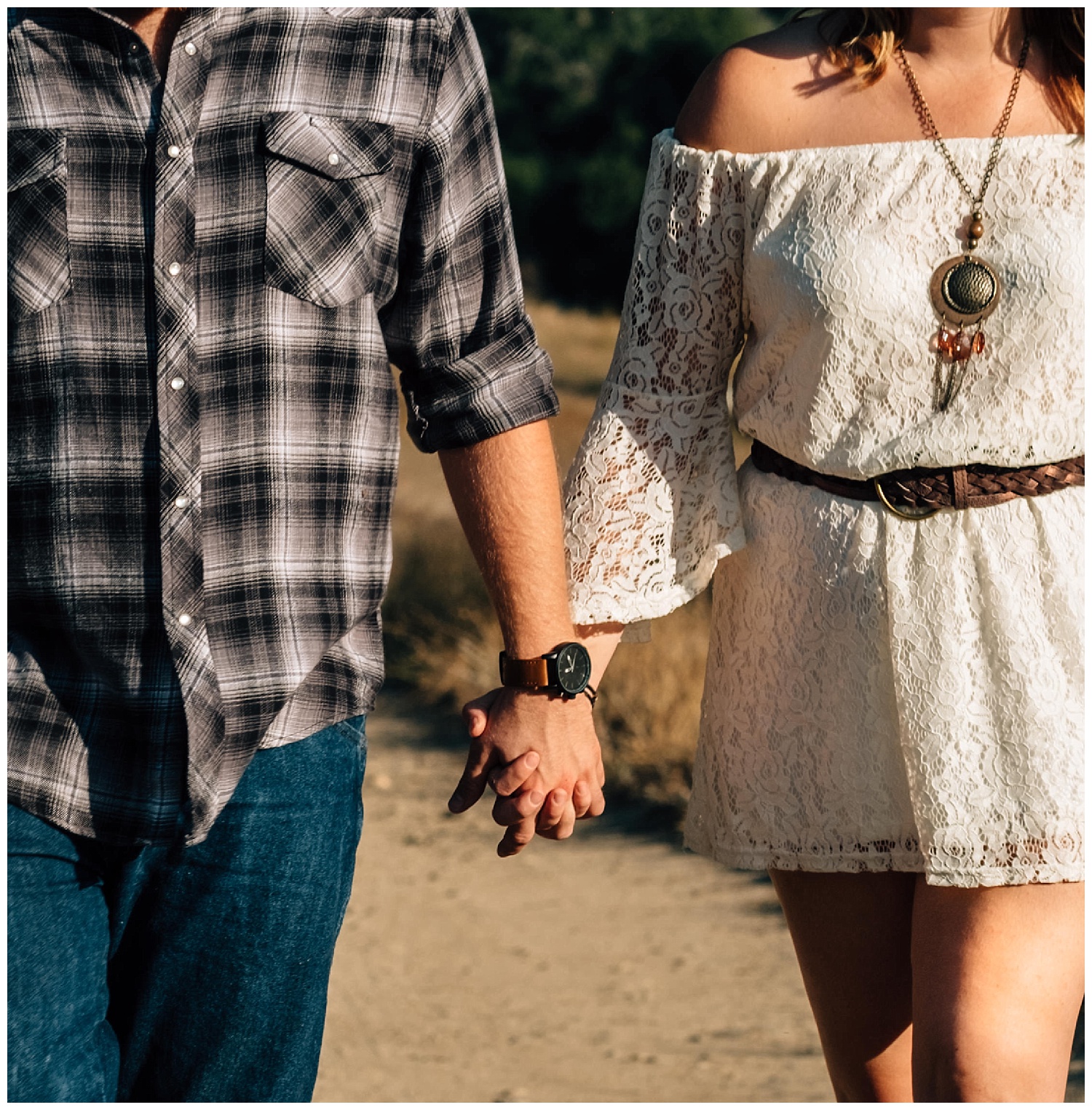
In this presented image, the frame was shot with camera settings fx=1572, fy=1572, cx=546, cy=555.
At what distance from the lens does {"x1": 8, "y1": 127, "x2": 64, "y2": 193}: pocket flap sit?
1882mm

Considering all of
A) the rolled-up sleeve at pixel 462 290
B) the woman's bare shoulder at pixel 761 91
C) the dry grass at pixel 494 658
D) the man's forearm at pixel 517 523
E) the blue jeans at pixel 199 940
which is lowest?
the dry grass at pixel 494 658

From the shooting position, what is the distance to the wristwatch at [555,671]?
→ 2.25m

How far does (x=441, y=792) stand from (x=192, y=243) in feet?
15.5

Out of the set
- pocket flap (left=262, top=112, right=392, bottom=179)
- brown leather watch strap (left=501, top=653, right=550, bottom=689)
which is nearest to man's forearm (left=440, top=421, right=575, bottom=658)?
brown leather watch strap (left=501, top=653, right=550, bottom=689)

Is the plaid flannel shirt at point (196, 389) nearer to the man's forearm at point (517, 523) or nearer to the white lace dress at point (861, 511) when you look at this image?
the man's forearm at point (517, 523)

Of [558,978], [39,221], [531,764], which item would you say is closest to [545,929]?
[558,978]

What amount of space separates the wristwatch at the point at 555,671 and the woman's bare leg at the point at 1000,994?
23.4 inches

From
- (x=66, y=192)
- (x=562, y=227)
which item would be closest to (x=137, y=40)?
(x=66, y=192)

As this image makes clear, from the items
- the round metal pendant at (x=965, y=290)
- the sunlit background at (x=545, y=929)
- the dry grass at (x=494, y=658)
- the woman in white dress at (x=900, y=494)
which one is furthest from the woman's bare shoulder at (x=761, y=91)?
the dry grass at (x=494, y=658)

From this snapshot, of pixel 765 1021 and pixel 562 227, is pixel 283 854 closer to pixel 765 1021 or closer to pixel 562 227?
pixel 765 1021

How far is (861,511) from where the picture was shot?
7.29ft

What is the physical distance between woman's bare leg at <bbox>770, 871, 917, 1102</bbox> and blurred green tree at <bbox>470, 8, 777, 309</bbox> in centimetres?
2527

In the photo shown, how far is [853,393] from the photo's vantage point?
86.0 inches

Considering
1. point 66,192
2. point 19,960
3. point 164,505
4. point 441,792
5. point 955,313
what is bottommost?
point 441,792
